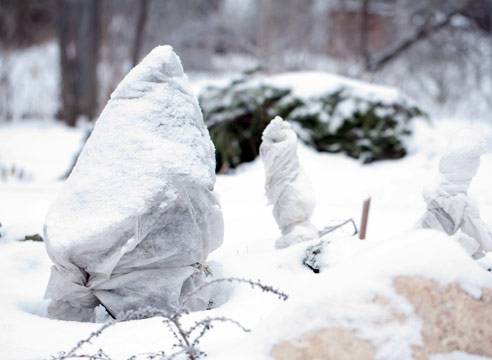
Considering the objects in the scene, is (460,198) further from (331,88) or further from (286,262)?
(331,88)

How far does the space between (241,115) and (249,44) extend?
27.0ft

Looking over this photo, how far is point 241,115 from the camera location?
780 cm

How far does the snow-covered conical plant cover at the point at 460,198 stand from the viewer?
3088mm

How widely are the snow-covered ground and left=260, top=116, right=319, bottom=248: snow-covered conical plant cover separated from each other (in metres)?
0.20

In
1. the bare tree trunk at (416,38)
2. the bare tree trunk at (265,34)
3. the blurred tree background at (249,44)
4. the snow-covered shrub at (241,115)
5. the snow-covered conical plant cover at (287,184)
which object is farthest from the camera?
the bare tree trunk at (265,34)

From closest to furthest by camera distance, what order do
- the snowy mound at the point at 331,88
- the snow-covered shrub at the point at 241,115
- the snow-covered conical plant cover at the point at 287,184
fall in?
the snow-covered conical plant cover at the point at 287,184 < the snow-covered shrub at the point at 241,115 < the snowy mound at the point at 331,88

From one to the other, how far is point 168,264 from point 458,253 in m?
1.53

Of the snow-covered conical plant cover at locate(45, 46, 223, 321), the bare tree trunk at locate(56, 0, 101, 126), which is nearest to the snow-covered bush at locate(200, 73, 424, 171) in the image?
the snow-covered conical plant cover at locate(45, 46, 223, 321)

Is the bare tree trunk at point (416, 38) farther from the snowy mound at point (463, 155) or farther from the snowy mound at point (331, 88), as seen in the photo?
the snowy mound at point (463, 155)

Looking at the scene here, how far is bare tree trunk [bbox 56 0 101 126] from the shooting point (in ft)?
46.3

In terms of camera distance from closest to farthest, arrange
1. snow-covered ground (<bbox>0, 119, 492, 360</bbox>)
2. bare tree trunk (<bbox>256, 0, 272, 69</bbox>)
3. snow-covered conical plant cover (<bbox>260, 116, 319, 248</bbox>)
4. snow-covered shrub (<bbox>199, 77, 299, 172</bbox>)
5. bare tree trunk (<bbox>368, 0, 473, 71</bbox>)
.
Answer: snow-covered ground (<bbox>0, 119, 492, 360</bbox>) < snow-covered conical plant cover (<bbox>260, 116, 319, 248</bbox>) < snow-covered shrub (<bbox>199, 77, 299, 172</bbox>) < bare tree trunk (<bbox>368, 0, 473, 71</bbox>) < bare tree trunk (<bbox>256, 0, 272, 69</bbox>)

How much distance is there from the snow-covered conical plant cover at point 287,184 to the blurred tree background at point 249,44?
315 inches

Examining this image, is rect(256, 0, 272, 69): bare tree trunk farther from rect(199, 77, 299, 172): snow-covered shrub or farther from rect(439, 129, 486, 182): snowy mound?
rect(439, 129, 486, 182): snowy mound

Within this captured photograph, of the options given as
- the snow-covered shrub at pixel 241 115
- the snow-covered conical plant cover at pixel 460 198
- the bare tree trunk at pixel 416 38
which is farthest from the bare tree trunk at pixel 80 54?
the snow-covered conical plant cover at pixel 460 198
